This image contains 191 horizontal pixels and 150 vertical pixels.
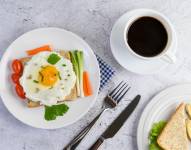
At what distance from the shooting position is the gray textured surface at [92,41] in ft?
5.10

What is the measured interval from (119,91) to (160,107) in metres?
0.15

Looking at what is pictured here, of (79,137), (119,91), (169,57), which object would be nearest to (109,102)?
(119,91)

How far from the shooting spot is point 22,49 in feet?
4.99

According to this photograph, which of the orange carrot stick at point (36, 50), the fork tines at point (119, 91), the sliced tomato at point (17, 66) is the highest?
the orange carrot stick at point (36, 50)

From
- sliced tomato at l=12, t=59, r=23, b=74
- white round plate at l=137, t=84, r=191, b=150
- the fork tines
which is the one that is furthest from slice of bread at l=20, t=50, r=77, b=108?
white round plate at l=137, t=84, r=191, b=150

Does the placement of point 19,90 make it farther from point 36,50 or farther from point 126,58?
point 126,58

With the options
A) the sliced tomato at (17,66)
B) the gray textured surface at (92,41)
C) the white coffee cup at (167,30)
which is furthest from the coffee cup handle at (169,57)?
the sliced tomato at (17,66)

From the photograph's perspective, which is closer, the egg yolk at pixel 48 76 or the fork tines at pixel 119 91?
the egg yolk at pixel 48 76

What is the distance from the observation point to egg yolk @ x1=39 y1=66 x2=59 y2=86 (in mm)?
1458

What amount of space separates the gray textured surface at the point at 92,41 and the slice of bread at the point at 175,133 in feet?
0.33

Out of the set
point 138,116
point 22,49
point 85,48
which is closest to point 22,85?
point 22,49

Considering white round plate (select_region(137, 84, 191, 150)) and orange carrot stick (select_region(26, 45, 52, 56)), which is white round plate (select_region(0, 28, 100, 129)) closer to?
orange carrot stick (select_region(26, 45, 52, 56))

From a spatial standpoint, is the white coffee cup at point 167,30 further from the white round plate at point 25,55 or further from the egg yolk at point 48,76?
the egg yolk at point 48,76

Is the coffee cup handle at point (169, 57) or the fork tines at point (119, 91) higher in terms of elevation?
the coffee cup handle at point (169, 57)
